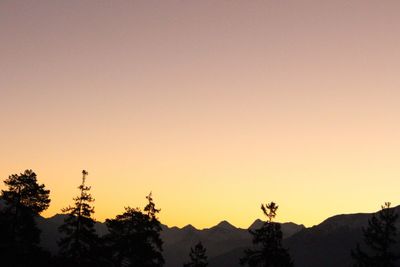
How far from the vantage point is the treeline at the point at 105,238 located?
4300 centimetres

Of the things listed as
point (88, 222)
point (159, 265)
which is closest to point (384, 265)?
point (159, 265)

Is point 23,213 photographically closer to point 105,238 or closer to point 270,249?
point 105,238

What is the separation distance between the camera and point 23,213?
5125cm

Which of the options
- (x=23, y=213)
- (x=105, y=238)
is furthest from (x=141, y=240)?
(x=23, y=213)

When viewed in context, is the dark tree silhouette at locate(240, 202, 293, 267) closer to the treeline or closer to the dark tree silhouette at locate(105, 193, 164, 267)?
the treeline

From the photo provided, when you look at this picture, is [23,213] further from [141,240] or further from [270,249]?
[270,249]

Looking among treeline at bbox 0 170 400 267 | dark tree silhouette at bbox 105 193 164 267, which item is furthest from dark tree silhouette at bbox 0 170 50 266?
dark tree silhouette at bbox 105 193 164 267

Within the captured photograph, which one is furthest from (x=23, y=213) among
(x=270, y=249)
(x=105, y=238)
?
(x=270, y=249)

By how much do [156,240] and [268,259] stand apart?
9.84 m

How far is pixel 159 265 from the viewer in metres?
46.4

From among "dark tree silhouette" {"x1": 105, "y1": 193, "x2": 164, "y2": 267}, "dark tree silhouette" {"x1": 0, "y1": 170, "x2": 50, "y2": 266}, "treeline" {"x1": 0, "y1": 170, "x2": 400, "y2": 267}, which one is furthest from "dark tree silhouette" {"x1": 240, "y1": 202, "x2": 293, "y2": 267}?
"dark tree silhouette" {"x1": 0, "y1": 170, "x2": 50, "y2": 266}

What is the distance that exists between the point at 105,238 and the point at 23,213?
9248 millimetres

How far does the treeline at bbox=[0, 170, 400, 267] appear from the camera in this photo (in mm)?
43000

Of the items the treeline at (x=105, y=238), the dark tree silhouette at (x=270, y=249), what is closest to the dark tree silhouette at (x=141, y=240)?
the treeline at (x=105, y=238)
